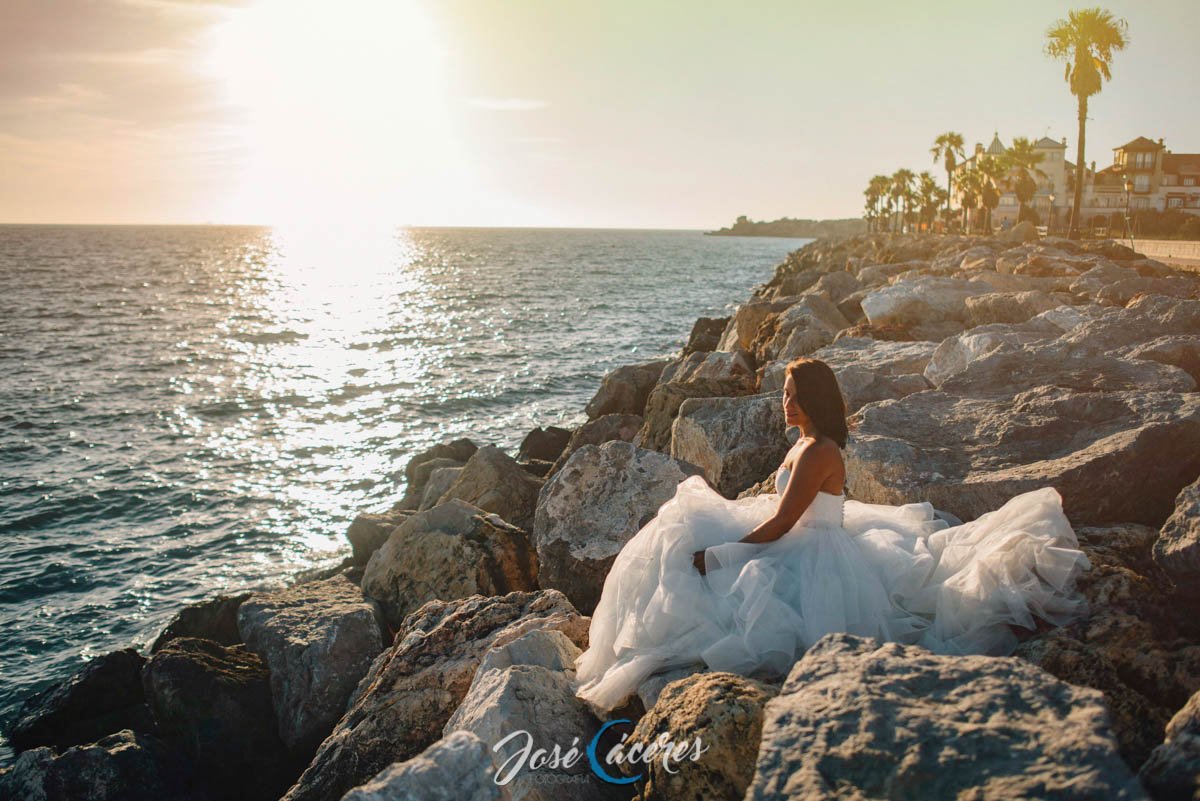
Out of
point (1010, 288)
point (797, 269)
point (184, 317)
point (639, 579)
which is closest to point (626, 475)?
point (639, 579)

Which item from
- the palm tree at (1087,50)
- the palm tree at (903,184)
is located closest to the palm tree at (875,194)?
the palm tree at (903,184)

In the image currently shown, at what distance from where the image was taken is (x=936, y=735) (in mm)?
2713

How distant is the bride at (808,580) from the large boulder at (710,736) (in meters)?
0.48

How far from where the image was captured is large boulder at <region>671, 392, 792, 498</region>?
26.9 feet

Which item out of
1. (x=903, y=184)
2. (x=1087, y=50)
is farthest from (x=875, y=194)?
(x=1087, y=50)

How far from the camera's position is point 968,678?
298 cm

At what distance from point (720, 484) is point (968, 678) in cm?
530

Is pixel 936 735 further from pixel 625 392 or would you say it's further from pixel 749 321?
pixel 749 321

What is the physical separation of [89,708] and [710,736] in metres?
7.10

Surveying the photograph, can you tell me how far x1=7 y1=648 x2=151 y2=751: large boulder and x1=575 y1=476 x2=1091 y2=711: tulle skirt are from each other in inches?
216

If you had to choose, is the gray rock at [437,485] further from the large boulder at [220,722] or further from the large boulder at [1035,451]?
the large boulder at [1035,451]

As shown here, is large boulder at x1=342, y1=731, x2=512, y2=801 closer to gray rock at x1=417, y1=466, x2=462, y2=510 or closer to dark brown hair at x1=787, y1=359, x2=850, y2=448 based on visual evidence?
dark brown hair at x1=787, y1=359, x2=850, y2=448

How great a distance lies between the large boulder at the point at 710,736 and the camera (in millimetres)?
3459

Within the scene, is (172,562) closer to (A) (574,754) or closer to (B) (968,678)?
(A) (574,754)
